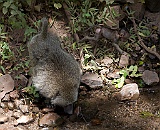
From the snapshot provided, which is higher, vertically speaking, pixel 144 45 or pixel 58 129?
pixel 144 45

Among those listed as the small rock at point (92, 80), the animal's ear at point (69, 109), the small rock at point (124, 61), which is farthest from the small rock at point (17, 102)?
the small rock at point (124, 61)

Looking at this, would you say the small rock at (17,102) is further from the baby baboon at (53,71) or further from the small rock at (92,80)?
the small rock at (92,80)

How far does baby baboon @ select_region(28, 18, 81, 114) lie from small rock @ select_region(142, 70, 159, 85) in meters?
0.94

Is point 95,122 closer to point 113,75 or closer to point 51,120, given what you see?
point 51,120

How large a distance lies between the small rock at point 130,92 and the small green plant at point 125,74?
0.55 feet

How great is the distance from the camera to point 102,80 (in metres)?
5.24

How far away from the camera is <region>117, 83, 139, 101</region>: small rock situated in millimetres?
4938

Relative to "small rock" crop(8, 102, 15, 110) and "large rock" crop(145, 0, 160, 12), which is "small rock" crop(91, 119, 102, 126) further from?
"large rock" crop(145, 0, 160, 12)

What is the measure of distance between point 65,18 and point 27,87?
4.50ft

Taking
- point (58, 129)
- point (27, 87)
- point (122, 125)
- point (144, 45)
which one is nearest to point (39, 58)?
point (27, 87)

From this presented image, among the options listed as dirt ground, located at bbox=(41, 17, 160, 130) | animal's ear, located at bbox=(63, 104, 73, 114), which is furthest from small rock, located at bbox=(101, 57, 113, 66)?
animal's ear, located at bbox=(63, 104, 73, 114)

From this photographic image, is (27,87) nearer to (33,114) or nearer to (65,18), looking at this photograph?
(33,114)

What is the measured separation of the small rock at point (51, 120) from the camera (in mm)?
4616

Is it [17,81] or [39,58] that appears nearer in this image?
[39,58]
